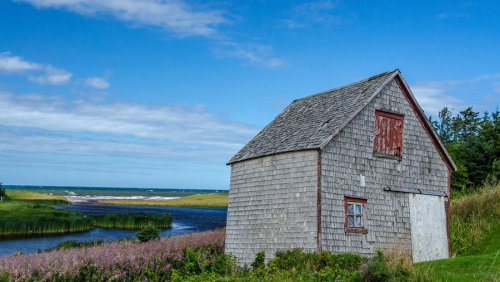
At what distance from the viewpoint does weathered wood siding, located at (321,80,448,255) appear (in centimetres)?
1905

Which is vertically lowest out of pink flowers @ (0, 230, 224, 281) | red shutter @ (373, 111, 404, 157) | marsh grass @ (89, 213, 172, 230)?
pink flowers @ (0, 230, 224, 281)

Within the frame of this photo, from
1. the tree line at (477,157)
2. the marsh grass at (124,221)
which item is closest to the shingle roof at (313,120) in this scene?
the tree line at (477,157)

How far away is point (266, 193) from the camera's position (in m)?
21.0

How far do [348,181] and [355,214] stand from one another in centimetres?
119

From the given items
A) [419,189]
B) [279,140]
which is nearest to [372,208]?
[419,189]

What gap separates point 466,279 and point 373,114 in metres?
7.87

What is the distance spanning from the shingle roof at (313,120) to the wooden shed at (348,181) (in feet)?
0.22

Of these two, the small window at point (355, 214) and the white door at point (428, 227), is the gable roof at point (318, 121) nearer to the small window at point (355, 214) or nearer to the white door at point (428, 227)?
the white door at point (428, 227)

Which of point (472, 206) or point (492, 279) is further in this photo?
point (472, 206)

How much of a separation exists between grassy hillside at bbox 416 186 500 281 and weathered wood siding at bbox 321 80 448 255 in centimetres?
242

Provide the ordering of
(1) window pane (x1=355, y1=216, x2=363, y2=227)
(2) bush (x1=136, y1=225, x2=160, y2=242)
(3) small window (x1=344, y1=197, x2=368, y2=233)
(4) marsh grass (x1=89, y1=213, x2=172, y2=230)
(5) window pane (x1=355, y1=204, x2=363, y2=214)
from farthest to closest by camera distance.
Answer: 1. (4) marsh grass (x1=89, y1=213, x2=172, y2=230)
2. (2) bush (x1=136, y1=225, x2=160, y2=242)
3. (5) window pane (x1=355, y1=204, x2=363, y2=214)
4. (1) window pane (x1=355, y1=216, x2=363, y2=227)
5. (3) small window (x1=344, y1=197, x2=368, y2=233)

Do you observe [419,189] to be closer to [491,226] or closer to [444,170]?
[444,170]

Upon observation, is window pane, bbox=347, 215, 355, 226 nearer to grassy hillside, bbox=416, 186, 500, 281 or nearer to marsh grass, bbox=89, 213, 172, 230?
grassy hillside, bbox=416, 186, 500, 281

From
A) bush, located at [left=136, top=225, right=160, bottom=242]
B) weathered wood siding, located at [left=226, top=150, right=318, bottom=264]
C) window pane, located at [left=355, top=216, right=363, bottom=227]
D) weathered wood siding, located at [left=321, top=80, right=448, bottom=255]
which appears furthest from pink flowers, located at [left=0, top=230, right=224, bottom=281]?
window pane, located at [left=355, top=216, right=363, bottom=227]
